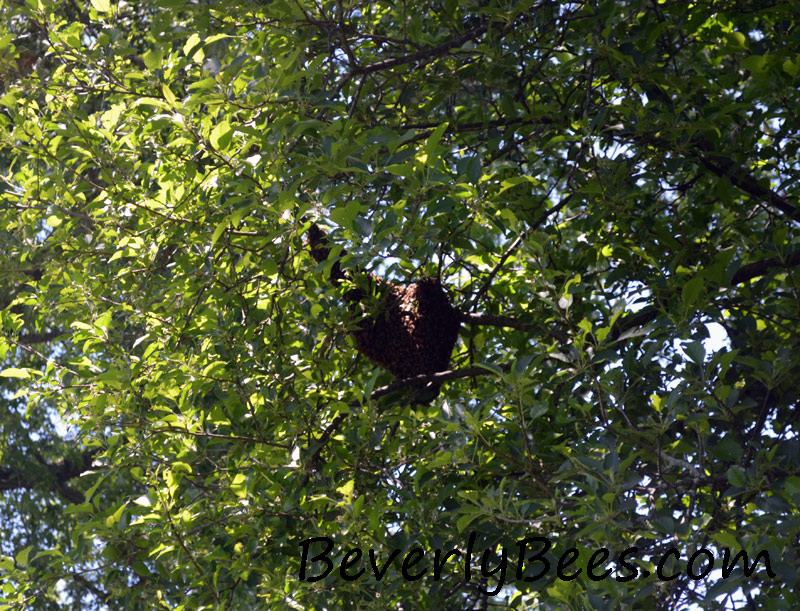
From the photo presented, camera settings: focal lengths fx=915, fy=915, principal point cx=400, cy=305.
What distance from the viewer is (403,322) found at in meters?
2.67

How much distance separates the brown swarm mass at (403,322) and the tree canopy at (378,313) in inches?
3.4

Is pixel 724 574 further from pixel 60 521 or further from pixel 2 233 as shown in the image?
pixel 60 521

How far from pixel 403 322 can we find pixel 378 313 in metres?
0.09

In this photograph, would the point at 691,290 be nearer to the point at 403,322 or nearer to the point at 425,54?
the point at 403,322

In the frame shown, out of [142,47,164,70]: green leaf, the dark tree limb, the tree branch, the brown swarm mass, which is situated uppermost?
the dark tree limb

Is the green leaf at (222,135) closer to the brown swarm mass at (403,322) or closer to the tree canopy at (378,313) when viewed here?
the tree canopy at (378,313)

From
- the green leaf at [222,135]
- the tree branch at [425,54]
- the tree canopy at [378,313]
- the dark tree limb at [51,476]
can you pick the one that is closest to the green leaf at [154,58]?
the tree canopy at [378,313]

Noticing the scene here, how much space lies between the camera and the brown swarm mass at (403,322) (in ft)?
8.68

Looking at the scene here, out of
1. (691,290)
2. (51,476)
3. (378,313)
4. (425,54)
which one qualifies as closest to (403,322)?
(378,313)

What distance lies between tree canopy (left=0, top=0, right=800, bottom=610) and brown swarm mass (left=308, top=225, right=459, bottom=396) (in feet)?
0.28

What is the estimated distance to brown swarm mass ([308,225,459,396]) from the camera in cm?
264

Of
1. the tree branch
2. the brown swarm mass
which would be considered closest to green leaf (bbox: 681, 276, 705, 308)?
the brown swarm mass

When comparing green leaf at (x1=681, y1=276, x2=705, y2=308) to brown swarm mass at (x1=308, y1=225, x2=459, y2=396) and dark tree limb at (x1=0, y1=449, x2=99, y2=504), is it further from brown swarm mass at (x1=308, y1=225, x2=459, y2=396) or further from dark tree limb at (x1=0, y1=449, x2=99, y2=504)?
dark tree limb at (x1=0, y1=449, x2=99, y2=504)

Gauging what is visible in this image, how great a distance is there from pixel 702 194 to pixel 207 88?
168 cm
